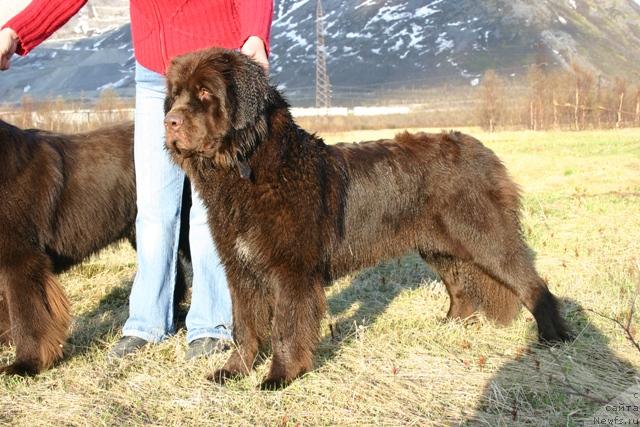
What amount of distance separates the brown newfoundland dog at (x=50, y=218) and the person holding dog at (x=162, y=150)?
370 mm

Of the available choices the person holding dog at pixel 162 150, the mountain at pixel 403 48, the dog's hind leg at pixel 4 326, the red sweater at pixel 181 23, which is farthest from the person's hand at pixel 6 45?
the mountain at pixel 403 48

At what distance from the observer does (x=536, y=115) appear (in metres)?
47.0

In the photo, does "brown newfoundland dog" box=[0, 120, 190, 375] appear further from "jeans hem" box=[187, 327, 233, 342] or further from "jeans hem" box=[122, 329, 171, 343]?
"jeans hem" box=[187, 327, 233, 342]

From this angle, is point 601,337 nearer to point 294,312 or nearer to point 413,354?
point 413,354

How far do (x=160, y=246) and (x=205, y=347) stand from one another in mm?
759

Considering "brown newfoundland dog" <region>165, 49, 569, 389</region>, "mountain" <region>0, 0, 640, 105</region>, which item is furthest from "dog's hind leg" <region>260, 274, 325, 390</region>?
"mountain" <region>0, 0, 640, 105</region>

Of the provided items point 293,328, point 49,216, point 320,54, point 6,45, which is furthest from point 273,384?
point 320,54

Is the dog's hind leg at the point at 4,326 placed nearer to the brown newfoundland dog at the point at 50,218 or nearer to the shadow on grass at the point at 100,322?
the brown newfoundland dog at the point at 50,218

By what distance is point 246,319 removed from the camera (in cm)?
368

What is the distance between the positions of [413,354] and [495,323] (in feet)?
2.92

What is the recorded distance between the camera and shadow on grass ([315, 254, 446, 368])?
Result: 4133 millimetres

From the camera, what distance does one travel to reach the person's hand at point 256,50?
3541 mm

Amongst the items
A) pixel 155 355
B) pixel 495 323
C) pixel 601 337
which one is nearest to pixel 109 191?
pixel 155 355

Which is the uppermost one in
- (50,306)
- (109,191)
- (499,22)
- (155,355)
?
(499,22)
